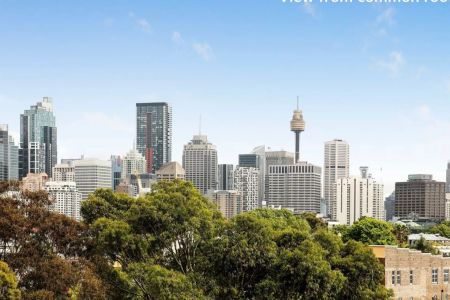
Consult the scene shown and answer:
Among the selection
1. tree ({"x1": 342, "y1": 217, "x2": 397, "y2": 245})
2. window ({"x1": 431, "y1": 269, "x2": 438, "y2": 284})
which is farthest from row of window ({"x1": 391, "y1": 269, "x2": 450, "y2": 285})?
tree ({"x1": 342, "y1": 217, "x2": 397, "y2": 245})

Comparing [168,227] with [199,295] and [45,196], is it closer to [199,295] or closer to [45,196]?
[199,295]

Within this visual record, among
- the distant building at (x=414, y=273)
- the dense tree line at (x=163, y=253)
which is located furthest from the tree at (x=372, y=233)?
the dense tree line at (x=163, y=253)

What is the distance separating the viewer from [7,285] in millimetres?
33312

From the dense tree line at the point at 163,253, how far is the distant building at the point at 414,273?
34.1 ft

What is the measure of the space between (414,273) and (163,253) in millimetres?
19967

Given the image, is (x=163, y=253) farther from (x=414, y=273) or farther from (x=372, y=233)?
(x=372, y=233)

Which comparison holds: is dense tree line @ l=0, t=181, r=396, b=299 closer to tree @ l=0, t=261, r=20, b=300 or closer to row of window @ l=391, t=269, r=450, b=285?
tree @ l=0, t=261, r=20, b=300

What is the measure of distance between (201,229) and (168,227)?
1854mm

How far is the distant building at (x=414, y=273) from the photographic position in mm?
51000

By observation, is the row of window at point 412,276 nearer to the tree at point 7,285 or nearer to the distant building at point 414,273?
the distant building at point 414,273

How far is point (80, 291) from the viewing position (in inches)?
1401

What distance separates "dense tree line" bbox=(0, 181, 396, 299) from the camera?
36656mm

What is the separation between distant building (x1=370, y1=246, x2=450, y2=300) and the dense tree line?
10.4 metres

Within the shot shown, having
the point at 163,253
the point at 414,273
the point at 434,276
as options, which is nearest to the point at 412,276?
the point at 414,273
